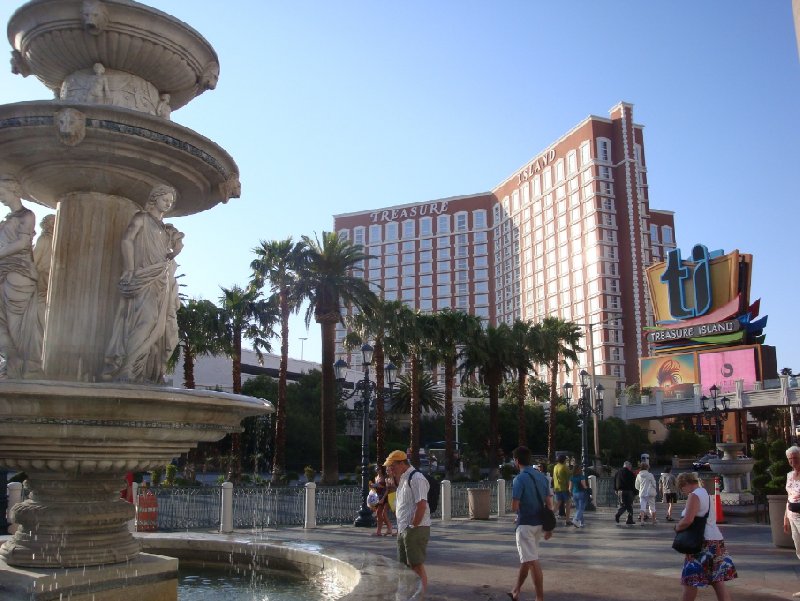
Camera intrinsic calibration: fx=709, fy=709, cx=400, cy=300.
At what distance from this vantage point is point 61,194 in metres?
5.72

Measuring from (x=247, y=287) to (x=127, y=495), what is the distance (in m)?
21.7

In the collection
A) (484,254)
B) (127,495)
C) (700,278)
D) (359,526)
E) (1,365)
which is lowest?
(359,526)

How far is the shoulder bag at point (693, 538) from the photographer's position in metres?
6.05

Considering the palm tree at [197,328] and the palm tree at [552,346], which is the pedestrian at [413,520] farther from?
the palm tree at [552,346]

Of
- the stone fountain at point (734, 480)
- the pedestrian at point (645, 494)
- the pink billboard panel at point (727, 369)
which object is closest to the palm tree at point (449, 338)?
the stone fountain at point (734, 480)

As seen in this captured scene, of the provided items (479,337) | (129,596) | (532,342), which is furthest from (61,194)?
(532,342)

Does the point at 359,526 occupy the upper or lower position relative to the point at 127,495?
lower

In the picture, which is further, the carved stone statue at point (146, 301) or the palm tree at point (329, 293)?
the palm tree at point (329, 293)

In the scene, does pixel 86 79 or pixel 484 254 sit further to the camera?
pixel 484 254

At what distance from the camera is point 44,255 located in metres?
5.63

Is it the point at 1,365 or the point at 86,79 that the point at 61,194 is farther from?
the point at 1,365

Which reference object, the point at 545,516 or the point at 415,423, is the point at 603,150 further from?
the point at 545,516

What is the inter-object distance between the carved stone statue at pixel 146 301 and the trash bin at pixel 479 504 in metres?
14.8

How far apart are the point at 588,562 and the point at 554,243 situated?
285 feet
